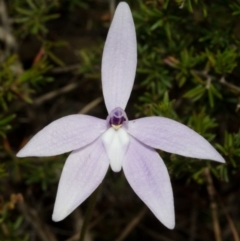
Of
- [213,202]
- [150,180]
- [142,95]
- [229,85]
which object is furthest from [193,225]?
[150,180]

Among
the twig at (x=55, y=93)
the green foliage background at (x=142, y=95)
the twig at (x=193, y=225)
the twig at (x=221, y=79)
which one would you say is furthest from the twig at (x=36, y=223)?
the twig at (x=221, y=79)

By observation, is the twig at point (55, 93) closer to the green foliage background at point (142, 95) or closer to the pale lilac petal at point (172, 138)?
the green foliage background at point (142, 95)

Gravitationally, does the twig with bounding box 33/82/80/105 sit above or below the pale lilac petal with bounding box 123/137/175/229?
below

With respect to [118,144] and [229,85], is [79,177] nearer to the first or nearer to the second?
[118,144]

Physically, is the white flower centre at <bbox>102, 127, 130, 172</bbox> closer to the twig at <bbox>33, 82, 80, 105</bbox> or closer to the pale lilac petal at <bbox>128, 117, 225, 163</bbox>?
the pale lilac petal at <bbox>128, 117, 225, 163</bbox>

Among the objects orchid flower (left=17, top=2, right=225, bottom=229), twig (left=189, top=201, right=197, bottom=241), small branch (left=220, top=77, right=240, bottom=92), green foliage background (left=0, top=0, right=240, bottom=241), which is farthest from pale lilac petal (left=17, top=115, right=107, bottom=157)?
twig (left=189, top=201, right=197, bottom=241)

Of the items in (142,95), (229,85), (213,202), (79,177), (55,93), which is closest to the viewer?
(79,177)

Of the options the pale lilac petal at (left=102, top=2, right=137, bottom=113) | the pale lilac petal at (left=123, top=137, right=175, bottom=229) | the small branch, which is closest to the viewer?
the pale lilac petal at (left=123, top=137, right=175, bottom=229)
